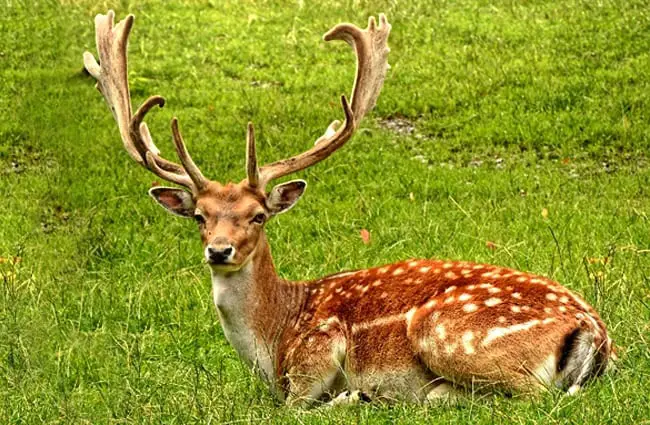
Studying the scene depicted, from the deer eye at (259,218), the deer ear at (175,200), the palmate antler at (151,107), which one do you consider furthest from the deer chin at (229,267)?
the palmate antler at (151,107)

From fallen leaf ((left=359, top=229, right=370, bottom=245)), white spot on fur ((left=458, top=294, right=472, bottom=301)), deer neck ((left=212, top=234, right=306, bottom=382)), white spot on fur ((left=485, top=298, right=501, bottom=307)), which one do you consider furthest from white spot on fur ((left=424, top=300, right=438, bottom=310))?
fallen leaf ((left=359, top=229, right=370, bottom=245))

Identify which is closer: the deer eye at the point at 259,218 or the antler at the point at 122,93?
the deer eye at the point at 259,218

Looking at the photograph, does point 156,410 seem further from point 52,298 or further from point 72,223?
point 72,223

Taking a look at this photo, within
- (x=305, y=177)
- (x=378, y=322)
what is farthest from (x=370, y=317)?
(x=305, y=177)

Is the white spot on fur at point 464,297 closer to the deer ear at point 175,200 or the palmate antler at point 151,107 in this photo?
the palmate antler at point 151,107

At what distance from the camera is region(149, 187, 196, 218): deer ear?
24.9ft

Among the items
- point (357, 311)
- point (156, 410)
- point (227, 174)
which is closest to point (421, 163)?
point (227, 174)

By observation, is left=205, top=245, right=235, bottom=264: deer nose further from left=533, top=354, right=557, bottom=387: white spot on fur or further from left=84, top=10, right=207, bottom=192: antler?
left=533, top=354, right=557, bottom=387: white spot on fur

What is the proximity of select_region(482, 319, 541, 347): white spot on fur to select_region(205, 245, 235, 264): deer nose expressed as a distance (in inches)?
51.6

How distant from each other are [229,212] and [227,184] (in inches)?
9.7

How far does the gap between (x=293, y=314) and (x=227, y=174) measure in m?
5.53

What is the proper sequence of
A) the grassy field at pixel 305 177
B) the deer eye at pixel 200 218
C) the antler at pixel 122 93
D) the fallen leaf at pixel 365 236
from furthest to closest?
1. the fallen leaf at pixel 365 236
2. the antler at pixel 122 93
3. the deer eye at pixel 200 218
4. the grassy field at pixel 305 177

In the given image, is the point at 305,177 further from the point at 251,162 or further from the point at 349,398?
the point at 349,398

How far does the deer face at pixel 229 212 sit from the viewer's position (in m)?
7.13
